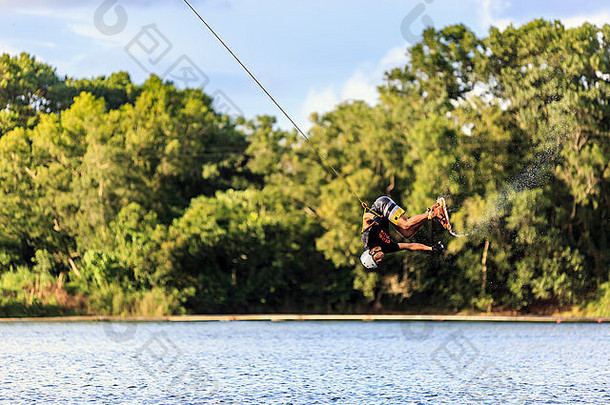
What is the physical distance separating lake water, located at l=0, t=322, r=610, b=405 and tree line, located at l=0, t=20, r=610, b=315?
279 cm

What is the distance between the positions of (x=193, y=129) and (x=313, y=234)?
6.16 metres

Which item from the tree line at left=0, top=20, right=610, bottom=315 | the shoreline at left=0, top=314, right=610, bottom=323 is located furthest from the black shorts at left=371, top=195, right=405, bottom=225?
the tree line at left=0, top=20, right=610, bottom=315

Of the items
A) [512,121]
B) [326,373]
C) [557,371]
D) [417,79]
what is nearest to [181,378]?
[326,373]

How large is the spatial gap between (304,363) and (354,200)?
996cm

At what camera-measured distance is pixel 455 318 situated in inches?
934

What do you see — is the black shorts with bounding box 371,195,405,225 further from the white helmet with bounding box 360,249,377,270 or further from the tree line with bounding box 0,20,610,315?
the tree line with bounding box 0,20,610,315

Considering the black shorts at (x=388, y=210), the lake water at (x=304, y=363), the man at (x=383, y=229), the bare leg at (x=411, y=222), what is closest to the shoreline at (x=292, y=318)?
the lake water at (x=304, y=363)

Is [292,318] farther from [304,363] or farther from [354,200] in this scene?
[304,363]

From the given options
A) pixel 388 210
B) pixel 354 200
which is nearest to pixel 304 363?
pixel 388 210

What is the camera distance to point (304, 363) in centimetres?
1634

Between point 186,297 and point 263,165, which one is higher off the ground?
point 263,165

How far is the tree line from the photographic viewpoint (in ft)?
82.2

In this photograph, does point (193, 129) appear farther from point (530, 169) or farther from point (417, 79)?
point (530, 169)

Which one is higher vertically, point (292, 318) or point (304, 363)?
point (292, 318)
